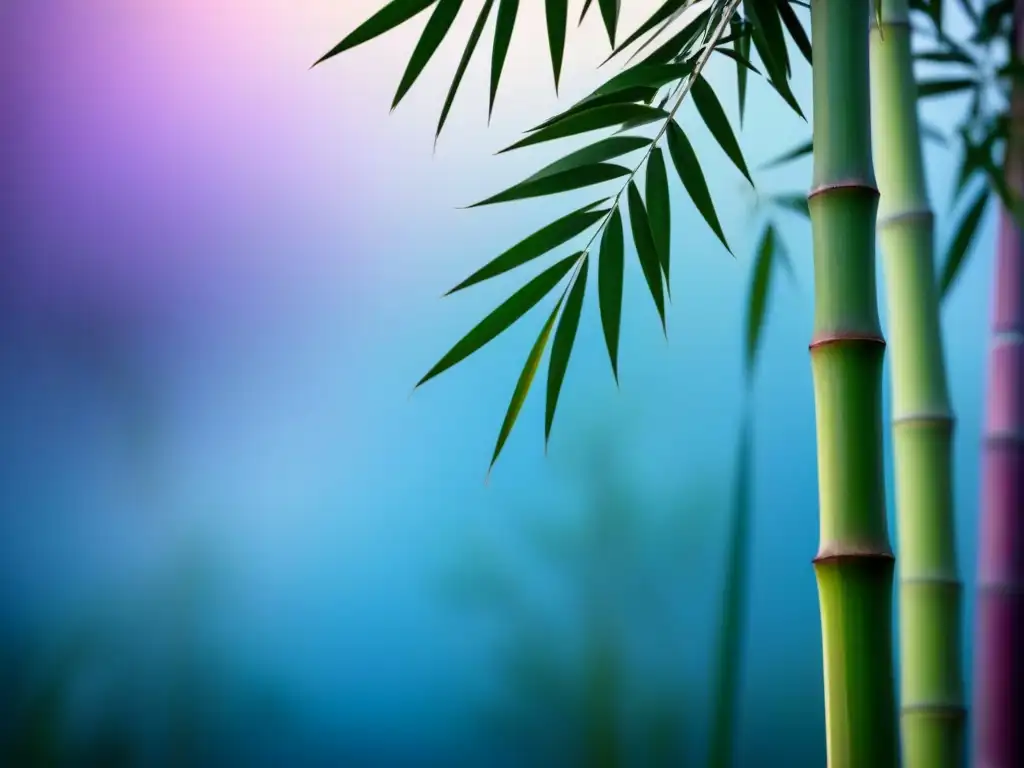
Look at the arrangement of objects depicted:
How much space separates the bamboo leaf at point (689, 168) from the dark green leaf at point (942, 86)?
697mm

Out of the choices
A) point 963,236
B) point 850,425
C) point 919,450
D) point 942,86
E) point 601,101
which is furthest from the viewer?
point 963,236

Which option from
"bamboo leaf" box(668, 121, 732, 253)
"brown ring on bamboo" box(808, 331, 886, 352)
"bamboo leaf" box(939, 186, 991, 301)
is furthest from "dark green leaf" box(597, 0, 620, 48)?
"bamboo leaf" box(939, 186, 991, 301)

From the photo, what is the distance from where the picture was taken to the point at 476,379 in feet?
7.43

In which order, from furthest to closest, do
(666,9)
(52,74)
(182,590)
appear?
1. (52,74)
2. (182,590)
3. (666,9)

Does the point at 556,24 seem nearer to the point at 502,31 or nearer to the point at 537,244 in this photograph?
the point at 502,31

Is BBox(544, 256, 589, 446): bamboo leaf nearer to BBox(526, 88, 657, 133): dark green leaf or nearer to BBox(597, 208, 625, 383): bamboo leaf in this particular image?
BBox(597, 208, 625, 383): bamboo leaf

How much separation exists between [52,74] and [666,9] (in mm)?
1806

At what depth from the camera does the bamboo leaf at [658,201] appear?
90 cm

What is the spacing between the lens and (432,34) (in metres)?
0.91

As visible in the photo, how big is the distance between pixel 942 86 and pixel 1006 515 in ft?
2.06

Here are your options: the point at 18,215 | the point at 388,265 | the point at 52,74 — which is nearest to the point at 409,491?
the point at 388,265

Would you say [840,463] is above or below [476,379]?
below

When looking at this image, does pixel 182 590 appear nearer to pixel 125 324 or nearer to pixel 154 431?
pixel 154 431

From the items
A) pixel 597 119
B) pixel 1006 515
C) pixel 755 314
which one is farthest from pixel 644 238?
pixel 755 314
